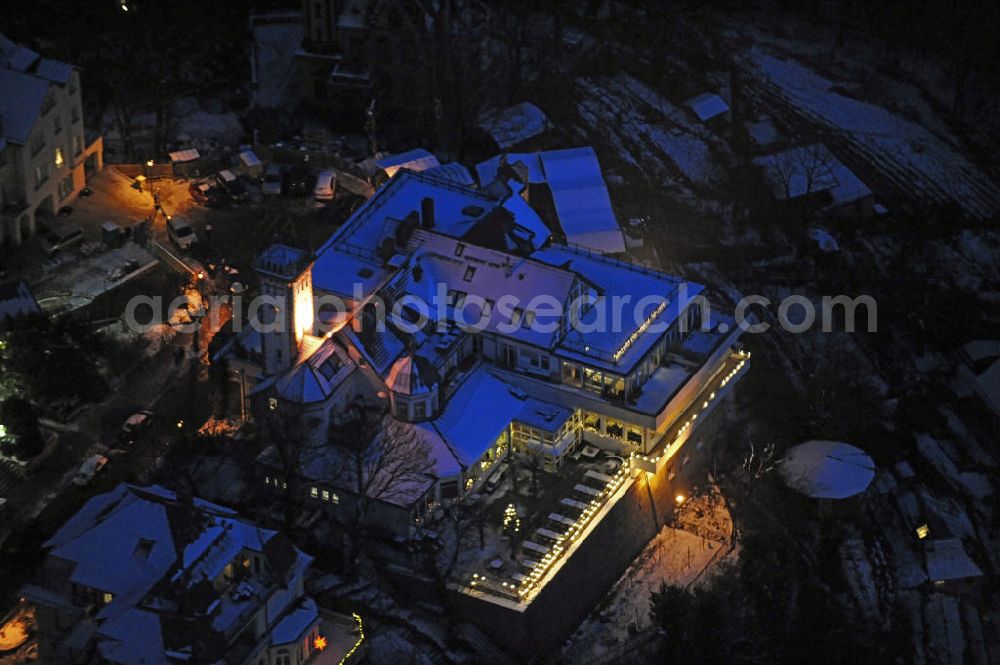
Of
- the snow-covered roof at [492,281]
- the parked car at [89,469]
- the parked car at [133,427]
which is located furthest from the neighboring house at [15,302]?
the snow-covered roof at [492,281]

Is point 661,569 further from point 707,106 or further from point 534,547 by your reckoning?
point 707,106

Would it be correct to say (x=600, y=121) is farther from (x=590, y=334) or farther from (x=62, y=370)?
(x=62, y=370)

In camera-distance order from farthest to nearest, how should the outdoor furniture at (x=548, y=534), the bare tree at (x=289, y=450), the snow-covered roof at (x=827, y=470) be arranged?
the snow-covered roof at (x=827, y=470) → the outdoor furniture at (x=548, y=534) → the bare tree at (x=289, y=450)

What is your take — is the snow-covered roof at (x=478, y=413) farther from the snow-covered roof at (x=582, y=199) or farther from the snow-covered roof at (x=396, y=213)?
the snow-covered roof at (x=582, y=199)

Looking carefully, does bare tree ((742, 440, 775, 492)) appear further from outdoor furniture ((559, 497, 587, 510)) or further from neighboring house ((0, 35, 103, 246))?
neighboring house ((0, 35, 103, 246))

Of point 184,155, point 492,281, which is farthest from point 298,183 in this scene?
point 492,281

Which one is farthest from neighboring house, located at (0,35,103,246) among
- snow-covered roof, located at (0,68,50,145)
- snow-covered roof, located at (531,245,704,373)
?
snow-covered roof, located at (531,245,704,373)
